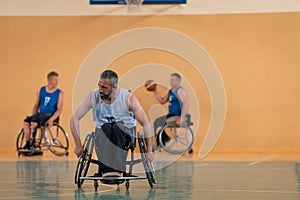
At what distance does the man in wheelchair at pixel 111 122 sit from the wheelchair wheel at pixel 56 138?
5280 mm

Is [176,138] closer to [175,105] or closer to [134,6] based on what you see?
[175,105]

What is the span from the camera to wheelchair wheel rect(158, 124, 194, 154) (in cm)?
1166

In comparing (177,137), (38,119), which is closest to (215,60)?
(177,137)

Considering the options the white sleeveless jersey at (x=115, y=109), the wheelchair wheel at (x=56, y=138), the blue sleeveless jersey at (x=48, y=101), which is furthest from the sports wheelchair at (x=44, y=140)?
the white sleeveless jersey at (x=115, y=109)

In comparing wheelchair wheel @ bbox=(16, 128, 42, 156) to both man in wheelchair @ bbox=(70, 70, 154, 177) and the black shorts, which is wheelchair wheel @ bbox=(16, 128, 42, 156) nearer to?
the black shorts

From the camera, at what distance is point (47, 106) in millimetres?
11336

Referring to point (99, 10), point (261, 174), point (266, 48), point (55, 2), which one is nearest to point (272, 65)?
point (266, 48)

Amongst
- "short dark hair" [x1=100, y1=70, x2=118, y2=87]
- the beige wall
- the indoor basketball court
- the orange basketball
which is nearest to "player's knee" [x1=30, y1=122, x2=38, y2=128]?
the indoor basketball court

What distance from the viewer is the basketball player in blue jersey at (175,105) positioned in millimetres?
11562

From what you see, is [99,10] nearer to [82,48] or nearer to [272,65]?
[82,48]

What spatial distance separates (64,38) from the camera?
Result: 42.0 feet

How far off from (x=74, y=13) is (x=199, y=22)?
2.25 m

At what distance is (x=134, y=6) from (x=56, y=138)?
2.74 m

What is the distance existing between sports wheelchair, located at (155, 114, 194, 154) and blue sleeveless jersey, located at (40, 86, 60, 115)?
1.76 meters
